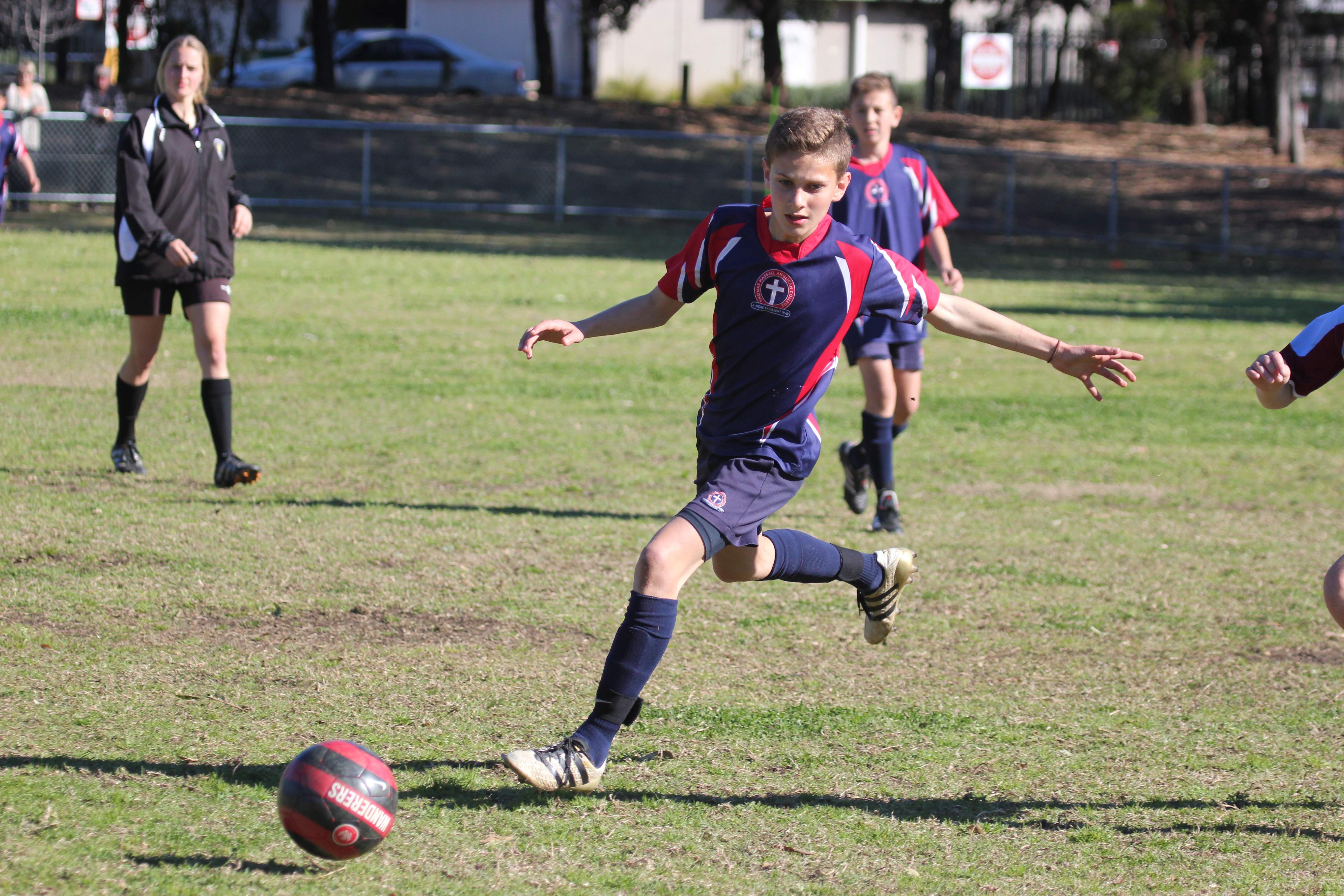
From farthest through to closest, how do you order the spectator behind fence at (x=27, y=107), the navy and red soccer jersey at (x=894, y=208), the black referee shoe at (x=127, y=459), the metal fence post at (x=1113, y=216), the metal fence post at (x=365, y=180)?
the metal fence post at (x=1113, y=216) → the metal fence post at (x=365, y=180) → the spectator behind fence at (x=27, y=107) → the black referee shoe at (x=127, y=459) → the navy and red soccer jersey at (x=894, y=208)

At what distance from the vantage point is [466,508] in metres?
7.26

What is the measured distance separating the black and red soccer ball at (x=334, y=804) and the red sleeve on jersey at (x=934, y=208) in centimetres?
489

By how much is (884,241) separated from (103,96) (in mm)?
20429

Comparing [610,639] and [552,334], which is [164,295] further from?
[552,334]

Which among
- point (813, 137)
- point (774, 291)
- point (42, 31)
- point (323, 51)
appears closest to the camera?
point (813, 137)

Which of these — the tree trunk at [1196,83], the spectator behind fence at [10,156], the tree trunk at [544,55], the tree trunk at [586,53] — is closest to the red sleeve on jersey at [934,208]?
the spectator behind fence at [10,156]

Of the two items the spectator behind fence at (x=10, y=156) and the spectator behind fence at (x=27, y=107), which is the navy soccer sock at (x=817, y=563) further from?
the spectator behind fence at (x=27, y=107)

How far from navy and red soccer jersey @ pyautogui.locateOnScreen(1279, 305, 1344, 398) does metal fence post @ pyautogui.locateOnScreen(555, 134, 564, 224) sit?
19.7m

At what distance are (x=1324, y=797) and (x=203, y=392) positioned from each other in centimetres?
559

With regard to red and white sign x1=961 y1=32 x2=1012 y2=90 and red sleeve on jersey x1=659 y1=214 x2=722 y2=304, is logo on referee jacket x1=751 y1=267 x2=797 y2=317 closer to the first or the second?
red sleeve on jersey x1=659 y1=214 x2=722 y2=304

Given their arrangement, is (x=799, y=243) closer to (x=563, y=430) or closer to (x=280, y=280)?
(x=563, y=430)

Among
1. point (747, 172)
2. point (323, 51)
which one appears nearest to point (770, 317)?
point (747, 172)

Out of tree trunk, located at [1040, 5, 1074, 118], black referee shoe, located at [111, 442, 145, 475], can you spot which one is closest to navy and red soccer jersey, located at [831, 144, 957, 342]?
black referee shoe, located at [111, 442, 145, 475]

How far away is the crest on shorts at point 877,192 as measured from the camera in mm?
7129
